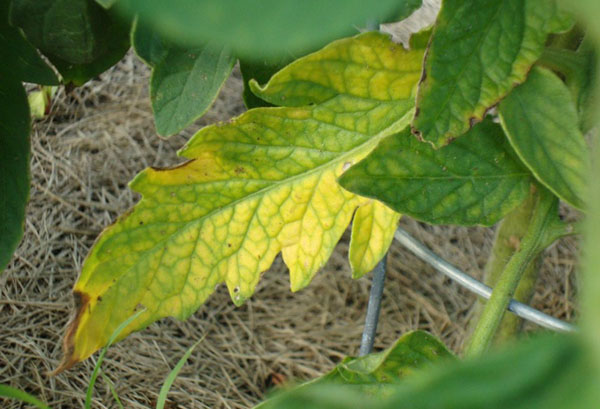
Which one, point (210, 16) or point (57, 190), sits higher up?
point (210, 16)

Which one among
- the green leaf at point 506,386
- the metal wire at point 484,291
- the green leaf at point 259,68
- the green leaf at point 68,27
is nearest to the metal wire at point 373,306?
the metal wire at point 484,291

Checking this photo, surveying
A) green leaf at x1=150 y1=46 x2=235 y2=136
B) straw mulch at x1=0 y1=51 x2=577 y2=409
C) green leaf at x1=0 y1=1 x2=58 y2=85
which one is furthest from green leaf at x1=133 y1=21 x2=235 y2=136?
straw mulch at x1=0 y1=51 x2=577 y2=409

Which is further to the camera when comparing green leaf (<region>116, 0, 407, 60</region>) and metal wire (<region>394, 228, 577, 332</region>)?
metal wire (<region>394, 228, 577, 332</region>)

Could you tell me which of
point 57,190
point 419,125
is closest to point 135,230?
point 419,125

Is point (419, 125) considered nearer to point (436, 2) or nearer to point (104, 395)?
point (436, 2)

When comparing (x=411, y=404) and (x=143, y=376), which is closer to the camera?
(x=411, y=404)

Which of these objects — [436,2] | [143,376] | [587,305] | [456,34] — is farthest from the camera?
[143,376]

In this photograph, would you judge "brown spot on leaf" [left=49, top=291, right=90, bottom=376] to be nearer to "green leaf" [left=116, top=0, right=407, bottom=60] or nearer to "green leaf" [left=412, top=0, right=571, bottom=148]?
"green leaf" [left=412, top=0, right=571, bottom=148]
